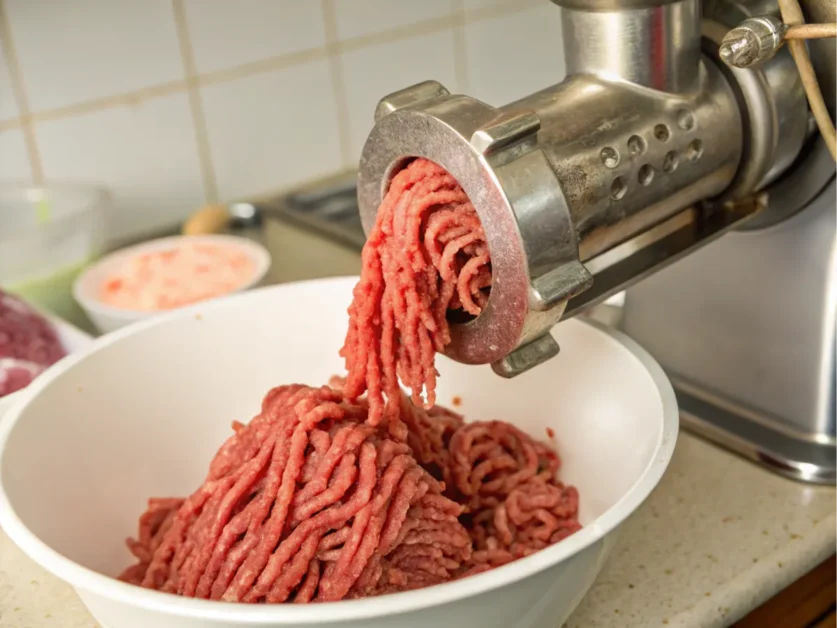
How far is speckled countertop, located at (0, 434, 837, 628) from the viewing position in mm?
725

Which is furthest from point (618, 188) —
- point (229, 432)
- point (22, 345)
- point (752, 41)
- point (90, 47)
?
point (90, 47)

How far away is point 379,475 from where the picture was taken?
2.25 feet

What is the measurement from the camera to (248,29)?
1.50 m

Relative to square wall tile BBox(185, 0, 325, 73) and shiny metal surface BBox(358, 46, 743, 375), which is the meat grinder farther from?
square wall tile BBox(185, 0, 325, 73)

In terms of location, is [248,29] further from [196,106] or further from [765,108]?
[765,108]

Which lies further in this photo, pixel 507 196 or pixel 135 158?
pixel 135 158

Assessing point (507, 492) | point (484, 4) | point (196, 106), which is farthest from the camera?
point (484, 4)

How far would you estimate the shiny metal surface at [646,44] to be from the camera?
692 mm

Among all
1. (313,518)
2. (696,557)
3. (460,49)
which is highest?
(460,49)

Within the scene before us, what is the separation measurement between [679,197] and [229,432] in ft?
1.47

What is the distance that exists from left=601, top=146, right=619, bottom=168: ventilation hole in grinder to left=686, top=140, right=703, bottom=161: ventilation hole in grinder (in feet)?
0.24

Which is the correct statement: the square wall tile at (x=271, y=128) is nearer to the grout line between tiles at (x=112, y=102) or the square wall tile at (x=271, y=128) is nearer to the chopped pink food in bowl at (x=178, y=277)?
the grout line between tiles at (x=112, y=102)

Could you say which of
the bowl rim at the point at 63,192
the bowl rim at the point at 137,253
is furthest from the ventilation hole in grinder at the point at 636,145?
the bowl rim at the point at 63,192

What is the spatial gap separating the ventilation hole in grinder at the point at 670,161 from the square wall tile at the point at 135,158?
971 millimetres
